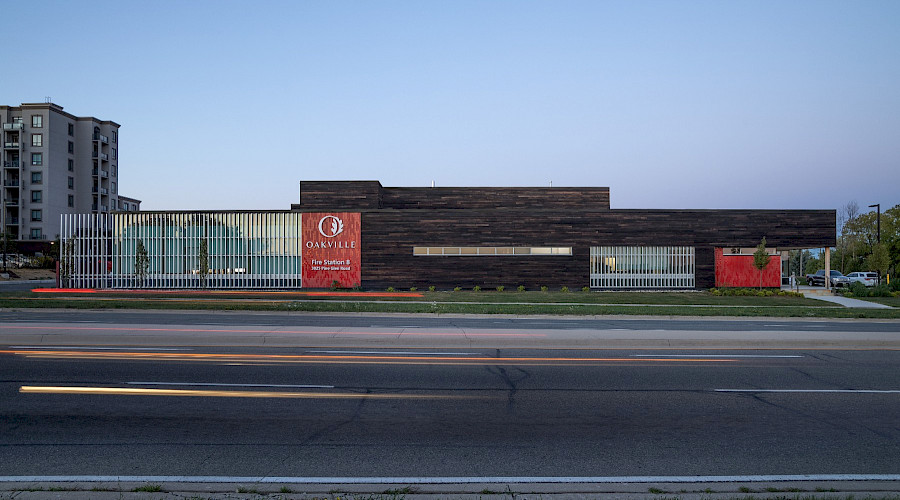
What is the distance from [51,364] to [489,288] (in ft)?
99.0

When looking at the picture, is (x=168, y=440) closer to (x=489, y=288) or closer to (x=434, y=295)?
(x=434, y=295)

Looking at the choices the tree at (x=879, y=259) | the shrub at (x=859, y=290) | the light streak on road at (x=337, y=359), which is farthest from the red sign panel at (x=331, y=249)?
the tree at (x=879, y=259)

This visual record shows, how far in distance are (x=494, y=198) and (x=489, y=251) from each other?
34.6ft

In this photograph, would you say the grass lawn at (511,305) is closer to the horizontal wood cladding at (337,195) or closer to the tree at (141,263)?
the tree at (141,263)

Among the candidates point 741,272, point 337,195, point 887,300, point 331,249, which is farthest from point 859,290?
point 337,195

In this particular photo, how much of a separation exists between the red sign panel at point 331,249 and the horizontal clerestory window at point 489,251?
4.53 meters

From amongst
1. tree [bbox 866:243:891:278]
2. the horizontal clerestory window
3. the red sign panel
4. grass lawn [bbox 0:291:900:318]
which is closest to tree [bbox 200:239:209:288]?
the red sign panel

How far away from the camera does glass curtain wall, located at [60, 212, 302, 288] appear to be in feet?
132

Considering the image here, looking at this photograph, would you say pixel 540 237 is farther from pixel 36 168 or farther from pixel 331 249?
pixel 36 168

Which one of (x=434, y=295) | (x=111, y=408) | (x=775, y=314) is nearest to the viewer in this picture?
(x=111, y=408)

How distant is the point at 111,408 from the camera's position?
793cm

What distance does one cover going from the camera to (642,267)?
131 feet

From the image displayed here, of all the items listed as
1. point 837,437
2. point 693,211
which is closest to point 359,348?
point 837,437

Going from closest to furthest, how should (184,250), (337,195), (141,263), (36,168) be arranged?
1. (141,263)
2. (184,250)
3. (337,195)
4. (36,168)
